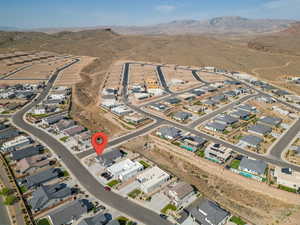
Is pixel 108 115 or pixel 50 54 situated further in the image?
pixel 50 54

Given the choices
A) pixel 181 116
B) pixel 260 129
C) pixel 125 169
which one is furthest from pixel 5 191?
pixel 260 129

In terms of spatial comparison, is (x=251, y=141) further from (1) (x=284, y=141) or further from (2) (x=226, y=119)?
(2) (x=226, y=119)

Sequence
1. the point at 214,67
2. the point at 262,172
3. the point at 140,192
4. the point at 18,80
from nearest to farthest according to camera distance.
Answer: the point at 140,192
the point at 262,172
the point at 18,80
the point at 214,67

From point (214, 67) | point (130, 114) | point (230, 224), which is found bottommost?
point (230, 224)

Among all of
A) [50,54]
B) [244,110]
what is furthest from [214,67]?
[50,54]

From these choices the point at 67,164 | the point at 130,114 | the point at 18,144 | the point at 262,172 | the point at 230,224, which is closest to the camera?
the point at 230,224

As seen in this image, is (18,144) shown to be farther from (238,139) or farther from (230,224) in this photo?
(238,139)
